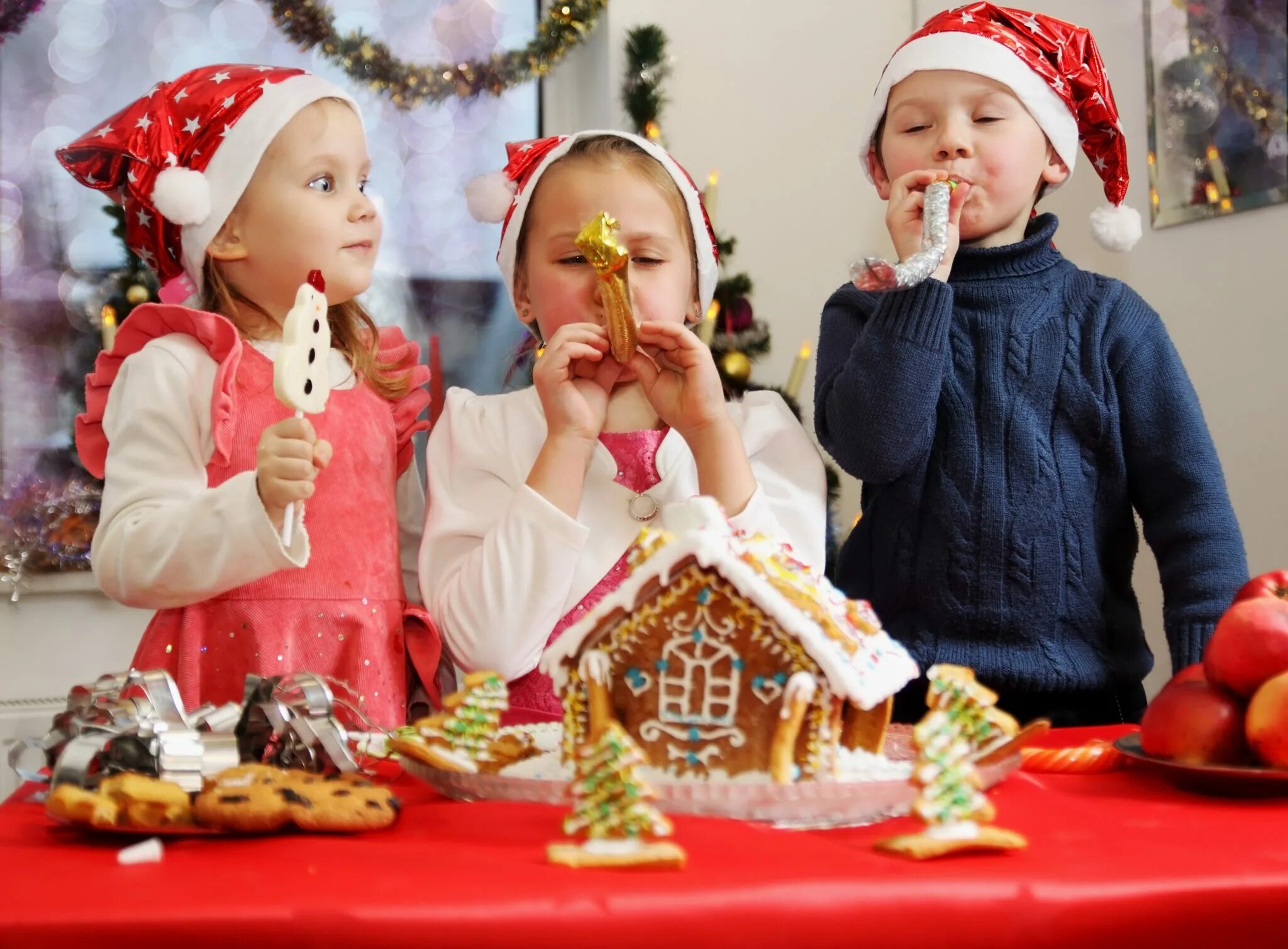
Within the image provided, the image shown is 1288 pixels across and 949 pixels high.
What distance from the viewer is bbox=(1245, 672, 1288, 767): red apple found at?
0.81m

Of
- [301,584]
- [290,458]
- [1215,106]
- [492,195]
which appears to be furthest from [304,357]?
[1215,106]

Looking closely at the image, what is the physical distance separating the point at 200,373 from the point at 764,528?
61 centimetres

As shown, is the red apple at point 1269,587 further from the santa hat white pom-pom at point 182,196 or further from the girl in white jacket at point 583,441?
the santa hat white pom-pom at point 182,196

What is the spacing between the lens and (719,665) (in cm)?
74

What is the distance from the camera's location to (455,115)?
306cm

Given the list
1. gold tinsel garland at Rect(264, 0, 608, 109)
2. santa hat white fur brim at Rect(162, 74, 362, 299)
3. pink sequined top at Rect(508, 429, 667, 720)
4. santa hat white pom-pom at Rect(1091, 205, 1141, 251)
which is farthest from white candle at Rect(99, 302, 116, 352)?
santa hat white pom-pom at Rect(1091, 205, 1141, 251)

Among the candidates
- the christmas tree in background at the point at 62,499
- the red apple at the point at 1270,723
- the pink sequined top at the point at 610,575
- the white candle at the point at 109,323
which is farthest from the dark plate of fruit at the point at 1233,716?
the christmas tree in background at the point at 62,499

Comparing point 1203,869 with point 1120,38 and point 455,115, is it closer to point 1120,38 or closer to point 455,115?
point 1120,38

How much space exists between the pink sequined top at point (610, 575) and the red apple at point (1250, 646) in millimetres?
528

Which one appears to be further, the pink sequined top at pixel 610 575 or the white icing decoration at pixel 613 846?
the pink sequined top at pixel 610 575

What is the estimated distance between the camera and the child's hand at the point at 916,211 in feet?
4.36

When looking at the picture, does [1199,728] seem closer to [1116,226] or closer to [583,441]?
[583,441]

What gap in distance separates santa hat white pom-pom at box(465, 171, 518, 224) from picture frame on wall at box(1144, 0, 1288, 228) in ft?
4.86

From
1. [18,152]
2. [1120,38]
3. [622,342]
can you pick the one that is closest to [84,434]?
[622,342]
